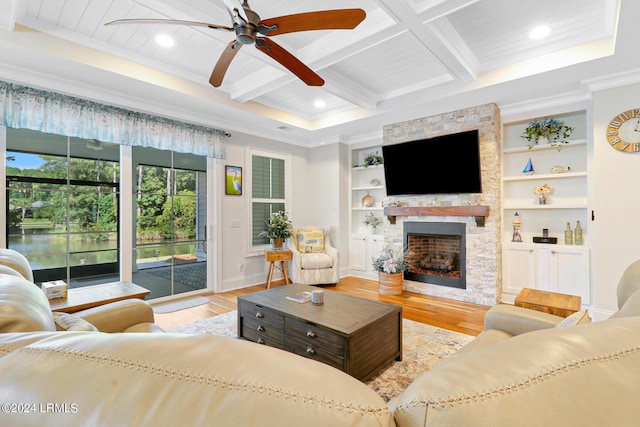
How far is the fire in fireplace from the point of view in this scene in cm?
423

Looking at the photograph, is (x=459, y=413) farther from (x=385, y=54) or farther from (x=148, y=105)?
(x=148, y=105)

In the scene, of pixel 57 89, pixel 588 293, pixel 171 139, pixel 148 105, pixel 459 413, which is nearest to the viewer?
pixel 459 413

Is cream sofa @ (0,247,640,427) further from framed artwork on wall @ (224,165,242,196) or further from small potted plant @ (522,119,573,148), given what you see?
framed artwork on wall @ (224,165,242,196)

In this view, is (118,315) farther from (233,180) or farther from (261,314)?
(233,180)

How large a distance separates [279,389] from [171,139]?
4271 millimetres

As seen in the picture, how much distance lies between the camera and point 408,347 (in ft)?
8.79

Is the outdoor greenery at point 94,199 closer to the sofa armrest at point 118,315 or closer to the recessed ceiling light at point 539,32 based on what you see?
the sofa armrest at point 118,315

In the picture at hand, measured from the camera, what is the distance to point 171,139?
4023 millimetres

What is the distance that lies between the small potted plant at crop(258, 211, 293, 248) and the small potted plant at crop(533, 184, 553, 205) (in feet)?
11.5

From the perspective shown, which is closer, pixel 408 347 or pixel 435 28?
pixel 435 28

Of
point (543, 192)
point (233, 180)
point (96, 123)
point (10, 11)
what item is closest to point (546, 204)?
point (543, 192)

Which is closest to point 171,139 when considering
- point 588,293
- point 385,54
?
point 385,54

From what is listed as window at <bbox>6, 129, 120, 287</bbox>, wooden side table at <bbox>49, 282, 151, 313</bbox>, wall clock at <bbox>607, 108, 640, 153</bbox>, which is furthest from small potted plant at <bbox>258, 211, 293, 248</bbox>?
wall clock at <bbox>607, 108, 640, 153</bbox>

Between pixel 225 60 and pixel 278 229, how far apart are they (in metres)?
3.00
